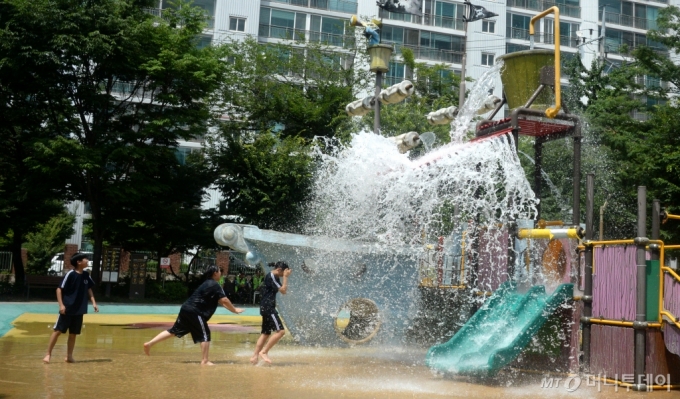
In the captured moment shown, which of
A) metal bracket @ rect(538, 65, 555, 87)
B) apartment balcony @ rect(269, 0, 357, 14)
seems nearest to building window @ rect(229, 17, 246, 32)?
apartment balcony @ rect(269, 0, 357, 14)

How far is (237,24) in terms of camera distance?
152 feet

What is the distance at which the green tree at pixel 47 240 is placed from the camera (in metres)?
45.5

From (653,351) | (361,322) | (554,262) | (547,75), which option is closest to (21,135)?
(361,322)

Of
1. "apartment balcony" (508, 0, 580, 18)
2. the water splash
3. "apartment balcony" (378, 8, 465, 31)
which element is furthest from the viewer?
"apartment balcony" (508, 0, 580, 18)

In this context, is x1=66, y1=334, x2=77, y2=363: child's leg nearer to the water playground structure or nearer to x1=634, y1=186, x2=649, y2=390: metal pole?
the water playground structure

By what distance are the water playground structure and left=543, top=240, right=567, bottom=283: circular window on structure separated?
2 cm

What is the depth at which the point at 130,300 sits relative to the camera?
2894cm

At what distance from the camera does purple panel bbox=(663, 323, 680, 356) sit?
30.8 ft

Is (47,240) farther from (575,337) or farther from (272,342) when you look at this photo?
(575,337)

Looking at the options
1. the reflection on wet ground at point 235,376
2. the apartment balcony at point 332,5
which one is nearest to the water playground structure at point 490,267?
the reflection on wet ground at point 235,376

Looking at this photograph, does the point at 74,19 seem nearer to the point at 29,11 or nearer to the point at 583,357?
the point at 29,11

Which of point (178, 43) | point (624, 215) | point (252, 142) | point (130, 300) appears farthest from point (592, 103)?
point (130, 300)

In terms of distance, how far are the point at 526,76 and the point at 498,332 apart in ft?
16.0

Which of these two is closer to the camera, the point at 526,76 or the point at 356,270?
the point at 526,76
